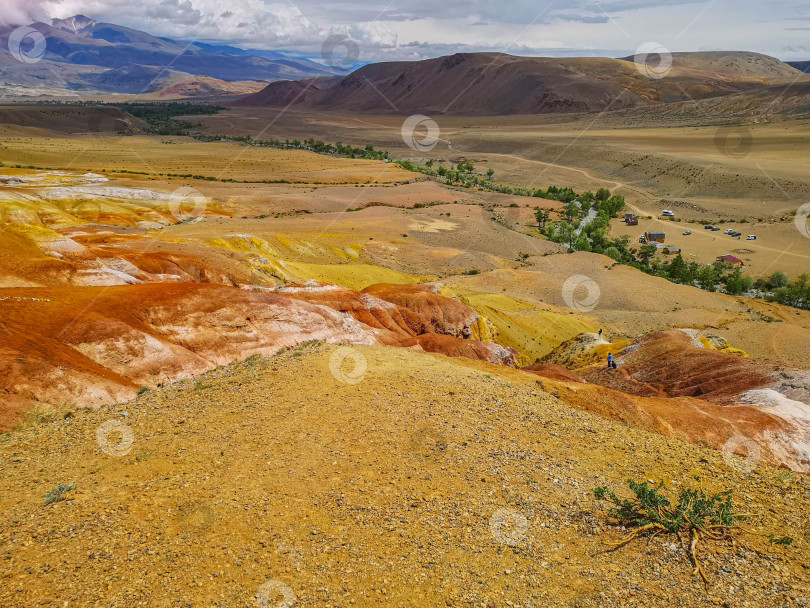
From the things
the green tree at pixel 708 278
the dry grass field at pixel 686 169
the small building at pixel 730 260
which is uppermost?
the dry grass field at pixel 686 169

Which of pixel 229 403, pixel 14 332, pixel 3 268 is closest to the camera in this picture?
pixel 229 403

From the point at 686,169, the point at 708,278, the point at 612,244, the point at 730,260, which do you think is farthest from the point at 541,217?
the point at 686,169

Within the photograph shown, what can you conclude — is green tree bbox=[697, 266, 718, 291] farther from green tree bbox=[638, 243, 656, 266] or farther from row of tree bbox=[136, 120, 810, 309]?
green tree bbox=[638, 243, 656, 266]

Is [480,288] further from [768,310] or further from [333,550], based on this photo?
[333,550]

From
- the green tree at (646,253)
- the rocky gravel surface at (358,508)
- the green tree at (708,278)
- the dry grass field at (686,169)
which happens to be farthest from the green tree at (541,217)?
the rocky gravel surface at (358,508)

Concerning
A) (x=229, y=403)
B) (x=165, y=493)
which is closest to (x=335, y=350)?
(x=229, y=403)

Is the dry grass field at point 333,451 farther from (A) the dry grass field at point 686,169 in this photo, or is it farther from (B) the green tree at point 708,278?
(A) the dry grass field at point 686,169
